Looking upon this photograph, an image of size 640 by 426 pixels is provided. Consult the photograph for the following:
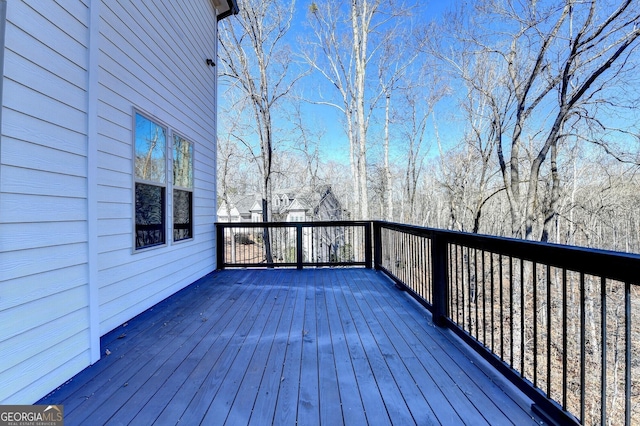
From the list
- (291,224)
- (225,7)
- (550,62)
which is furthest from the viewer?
(550,62)

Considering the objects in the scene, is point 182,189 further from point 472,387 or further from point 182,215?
point 472,387

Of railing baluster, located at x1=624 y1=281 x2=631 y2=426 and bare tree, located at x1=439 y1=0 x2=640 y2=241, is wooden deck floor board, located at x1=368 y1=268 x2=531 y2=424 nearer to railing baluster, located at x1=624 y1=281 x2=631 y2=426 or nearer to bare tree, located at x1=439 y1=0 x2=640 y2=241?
railing baluster, located at x1=624 y1=281 x2=631 y2=426

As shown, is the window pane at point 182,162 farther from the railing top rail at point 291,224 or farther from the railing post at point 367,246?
the railing post at point 367,246

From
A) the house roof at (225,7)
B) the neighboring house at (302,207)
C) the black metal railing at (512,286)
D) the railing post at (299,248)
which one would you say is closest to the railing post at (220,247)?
the black metal railing at (512,286)

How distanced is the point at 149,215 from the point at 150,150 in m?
0.74

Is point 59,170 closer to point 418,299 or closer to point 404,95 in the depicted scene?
point 418,299

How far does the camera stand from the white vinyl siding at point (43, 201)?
1598 millimetres

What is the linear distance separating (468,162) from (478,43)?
5.54m

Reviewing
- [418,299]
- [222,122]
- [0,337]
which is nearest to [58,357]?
[0,337]

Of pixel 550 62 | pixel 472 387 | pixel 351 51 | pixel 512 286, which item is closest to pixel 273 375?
pixel 472 387

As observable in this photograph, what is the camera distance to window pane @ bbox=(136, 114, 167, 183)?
3143mm

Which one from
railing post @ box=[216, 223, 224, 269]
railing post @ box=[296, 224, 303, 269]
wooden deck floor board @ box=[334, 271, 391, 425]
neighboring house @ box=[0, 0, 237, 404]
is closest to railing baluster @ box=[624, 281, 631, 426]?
wooden deck floor board @ box=[334, 271, 391, 425]

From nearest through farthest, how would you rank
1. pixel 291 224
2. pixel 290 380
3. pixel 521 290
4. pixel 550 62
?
pixel 521 290 < pixel 290 380 < pixel 291 224 < pixel 550 62

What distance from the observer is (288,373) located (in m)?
1.97
